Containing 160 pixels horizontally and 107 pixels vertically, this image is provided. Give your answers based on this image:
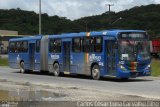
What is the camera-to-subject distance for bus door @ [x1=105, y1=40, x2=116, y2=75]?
2576 centimetres

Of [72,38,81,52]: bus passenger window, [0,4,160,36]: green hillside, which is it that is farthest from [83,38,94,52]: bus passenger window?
[0,4,160,36]: green hillside

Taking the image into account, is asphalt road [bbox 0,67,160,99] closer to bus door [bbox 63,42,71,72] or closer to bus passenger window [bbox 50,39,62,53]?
bus door [bbox 63,42,71,72]

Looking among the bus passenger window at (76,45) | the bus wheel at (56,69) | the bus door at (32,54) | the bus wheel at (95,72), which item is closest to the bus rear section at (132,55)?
the bus wheel at (95,72)

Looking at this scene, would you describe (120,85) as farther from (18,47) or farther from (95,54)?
(18,47)

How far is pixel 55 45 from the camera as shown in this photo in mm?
32625

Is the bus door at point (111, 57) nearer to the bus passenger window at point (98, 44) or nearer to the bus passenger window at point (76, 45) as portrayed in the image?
the bus passenger window at point (98, 44)

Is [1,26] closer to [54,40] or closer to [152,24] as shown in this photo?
[152,24]

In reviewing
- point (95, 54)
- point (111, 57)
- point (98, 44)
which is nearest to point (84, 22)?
point (95, 54)

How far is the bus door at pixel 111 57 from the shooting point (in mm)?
25756

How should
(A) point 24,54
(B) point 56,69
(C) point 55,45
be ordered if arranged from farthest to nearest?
(A) point 24,54 → (C) point 55,45 → (B) point 56,69

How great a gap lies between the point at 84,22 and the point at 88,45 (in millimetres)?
96827

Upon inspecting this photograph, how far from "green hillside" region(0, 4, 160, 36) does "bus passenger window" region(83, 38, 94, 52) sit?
7663cm

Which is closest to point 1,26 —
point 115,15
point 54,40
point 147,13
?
point 115,15

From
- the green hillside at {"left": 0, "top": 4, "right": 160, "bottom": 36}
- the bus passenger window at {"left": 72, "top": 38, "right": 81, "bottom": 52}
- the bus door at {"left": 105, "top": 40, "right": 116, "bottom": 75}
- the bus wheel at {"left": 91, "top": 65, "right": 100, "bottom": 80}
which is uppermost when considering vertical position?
the green hillside at {"left": 0, "top": 4, "right": 160, "bottom": 36}
